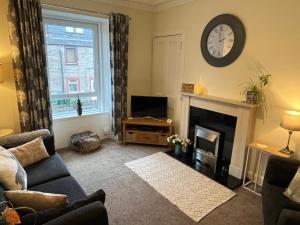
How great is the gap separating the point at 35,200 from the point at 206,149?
2679 millimetres

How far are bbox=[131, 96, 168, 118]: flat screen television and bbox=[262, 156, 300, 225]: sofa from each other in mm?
2303

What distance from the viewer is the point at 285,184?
82.0 inches

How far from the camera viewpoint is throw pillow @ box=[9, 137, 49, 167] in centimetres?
227

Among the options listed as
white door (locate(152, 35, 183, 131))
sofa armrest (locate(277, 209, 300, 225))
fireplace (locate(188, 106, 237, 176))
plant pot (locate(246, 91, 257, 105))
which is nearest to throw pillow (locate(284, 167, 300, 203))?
sofa armrest (locate(277, 209, 300, 225))

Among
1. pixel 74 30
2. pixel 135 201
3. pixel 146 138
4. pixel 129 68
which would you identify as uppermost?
pixel 74 30

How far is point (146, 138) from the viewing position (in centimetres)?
405

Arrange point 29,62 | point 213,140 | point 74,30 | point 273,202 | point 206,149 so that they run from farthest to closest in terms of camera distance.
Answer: point 74,30 → point 206,149 → point 213,140 → point 29,62 → point 273,202

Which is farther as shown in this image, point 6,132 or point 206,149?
point 206,149

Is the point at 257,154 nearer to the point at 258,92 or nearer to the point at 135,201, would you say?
the point at 258,92

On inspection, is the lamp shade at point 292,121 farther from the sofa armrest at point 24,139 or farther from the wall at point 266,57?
the sofa armrest at point 24,139

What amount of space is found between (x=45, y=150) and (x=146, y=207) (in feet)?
4.65

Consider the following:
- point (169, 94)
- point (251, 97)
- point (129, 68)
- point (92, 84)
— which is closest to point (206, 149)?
point (251, 97)

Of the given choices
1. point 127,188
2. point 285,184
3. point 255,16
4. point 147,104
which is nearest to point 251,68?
point 255,16

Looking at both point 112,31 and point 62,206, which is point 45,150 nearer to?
point 62,206
